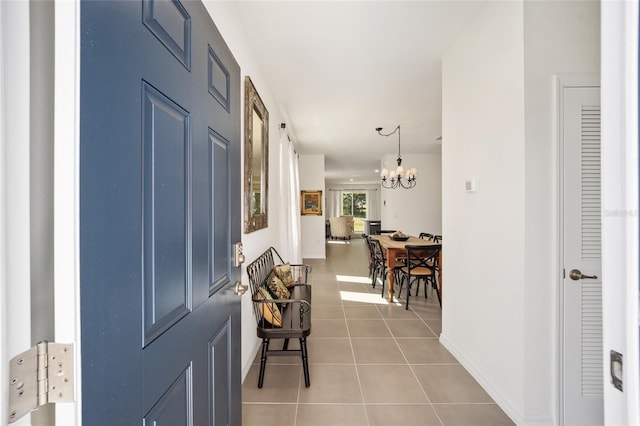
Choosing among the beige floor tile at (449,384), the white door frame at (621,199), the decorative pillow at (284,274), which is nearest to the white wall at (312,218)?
the decorative pillow at (284,274)

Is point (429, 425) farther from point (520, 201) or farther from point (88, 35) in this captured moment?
point (88, 35)

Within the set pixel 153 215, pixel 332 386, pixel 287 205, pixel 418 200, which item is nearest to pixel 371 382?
pixel 332 386

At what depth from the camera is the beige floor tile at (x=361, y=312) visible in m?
3.74

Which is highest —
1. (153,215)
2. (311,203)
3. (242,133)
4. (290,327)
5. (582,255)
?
(242,133)

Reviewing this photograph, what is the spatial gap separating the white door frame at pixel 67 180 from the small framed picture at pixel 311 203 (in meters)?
7.55

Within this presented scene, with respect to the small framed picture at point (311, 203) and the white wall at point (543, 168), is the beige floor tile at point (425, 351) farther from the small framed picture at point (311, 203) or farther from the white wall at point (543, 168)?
the small framed picture at point (311, 203)

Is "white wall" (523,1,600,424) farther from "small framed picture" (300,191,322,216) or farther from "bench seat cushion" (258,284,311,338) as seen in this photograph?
"small framed picture" (300,191,322,216)

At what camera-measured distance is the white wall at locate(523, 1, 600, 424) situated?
177 cm

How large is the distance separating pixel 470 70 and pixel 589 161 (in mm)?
1121

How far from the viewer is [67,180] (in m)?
0.48

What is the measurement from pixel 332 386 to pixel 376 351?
713 mm

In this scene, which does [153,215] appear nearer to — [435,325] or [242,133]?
[242,133]

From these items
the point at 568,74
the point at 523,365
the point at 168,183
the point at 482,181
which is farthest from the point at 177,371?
the point at 568,74

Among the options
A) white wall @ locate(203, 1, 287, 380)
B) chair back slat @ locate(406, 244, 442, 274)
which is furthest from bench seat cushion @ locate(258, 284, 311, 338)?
chair back slat @ locate(406, 244, 442, 274)
